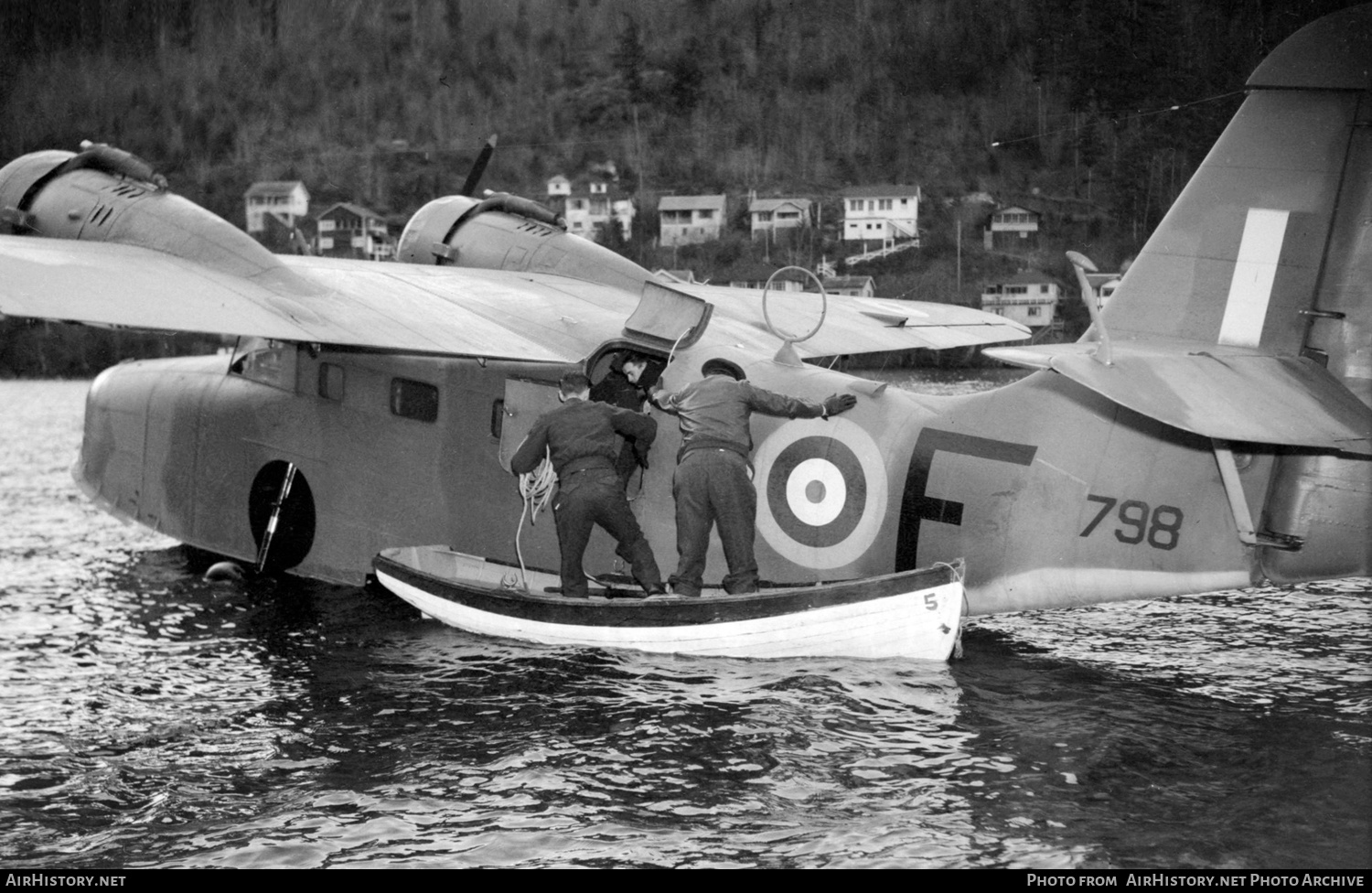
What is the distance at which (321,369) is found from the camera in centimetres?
1298

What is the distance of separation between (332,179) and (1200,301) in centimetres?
2716

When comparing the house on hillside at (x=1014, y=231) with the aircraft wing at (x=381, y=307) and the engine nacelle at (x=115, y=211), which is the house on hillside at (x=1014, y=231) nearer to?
the aircraft wing at (x=381, y=307)

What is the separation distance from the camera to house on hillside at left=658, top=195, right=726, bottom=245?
20.6m

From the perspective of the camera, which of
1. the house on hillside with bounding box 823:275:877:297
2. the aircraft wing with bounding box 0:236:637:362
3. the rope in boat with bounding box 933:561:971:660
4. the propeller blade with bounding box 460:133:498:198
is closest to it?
the rope in boat with bounding box 933:561:971:660

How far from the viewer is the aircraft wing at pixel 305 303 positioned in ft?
32.9

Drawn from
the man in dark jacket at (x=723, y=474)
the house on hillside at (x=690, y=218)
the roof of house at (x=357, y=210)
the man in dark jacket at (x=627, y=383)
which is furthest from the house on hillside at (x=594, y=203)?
the man in dark jacket at (x=723, y=474)

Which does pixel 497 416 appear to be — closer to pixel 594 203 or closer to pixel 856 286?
pixel 856 286

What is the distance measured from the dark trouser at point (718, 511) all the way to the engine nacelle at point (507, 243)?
5487mm

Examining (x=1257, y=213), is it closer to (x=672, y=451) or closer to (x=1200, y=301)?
(x=1200, y=301)

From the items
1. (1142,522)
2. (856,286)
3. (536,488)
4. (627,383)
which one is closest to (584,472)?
(536,488)

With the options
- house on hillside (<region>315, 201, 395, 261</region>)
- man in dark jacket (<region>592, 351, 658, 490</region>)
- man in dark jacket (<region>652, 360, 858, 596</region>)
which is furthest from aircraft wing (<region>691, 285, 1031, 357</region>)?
house on hillside (<region>315, 201, 395, 261</region>)

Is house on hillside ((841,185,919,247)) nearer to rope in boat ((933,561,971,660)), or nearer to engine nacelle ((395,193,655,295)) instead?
engine nacelle ((395,193,655,295))

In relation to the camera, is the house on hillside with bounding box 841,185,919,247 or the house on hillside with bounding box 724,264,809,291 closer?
the house on hillside with bounding box 841,185,919,247

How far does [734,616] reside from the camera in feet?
32.0
